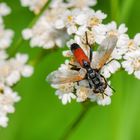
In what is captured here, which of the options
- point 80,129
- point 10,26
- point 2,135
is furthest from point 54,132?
point 10,26

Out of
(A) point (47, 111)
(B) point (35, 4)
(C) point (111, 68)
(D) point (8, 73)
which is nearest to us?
(C) point (111, 68)

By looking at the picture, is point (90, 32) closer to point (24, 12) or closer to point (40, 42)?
point (40, 42)

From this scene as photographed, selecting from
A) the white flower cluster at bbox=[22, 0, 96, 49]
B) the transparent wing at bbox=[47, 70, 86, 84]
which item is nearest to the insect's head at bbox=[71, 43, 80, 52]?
the transparent wing at bbox=[47, 70, 86, 84]

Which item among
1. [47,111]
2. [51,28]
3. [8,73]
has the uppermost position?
[47,111]

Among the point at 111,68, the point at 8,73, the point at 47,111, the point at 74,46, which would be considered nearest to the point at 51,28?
the point at 8,73

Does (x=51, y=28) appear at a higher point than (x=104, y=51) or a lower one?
Result: higher

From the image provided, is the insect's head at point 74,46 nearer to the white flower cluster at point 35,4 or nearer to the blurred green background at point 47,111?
the blurred green background at point 47,111

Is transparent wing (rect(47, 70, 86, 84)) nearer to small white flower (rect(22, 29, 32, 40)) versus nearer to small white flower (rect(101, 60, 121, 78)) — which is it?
small white flower (rect(101, 60, 121, 78))

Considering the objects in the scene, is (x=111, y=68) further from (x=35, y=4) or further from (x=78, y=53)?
(x=35, y=4)
